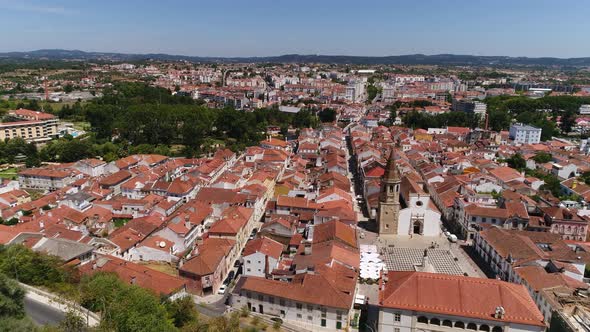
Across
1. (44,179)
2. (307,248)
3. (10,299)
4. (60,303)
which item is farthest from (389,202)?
(44,179)

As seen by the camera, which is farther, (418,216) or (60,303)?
(418,216)

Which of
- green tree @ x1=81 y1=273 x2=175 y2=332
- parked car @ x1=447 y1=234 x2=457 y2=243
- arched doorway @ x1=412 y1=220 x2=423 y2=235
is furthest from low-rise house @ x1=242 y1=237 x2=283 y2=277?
parked car @ x1=447 y1=234 x2=457 y2=243

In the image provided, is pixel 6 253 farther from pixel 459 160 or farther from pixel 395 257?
pixel 459 160

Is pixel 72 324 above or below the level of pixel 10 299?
below

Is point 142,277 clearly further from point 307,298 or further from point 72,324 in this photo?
point 307,298

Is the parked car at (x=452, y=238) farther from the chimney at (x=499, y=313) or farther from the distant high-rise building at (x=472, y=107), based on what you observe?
the distant high-rise building at (x=472, y=107)

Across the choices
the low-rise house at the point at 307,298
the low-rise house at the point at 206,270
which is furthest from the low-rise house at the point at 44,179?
the low-rise house at the point at 307,298
